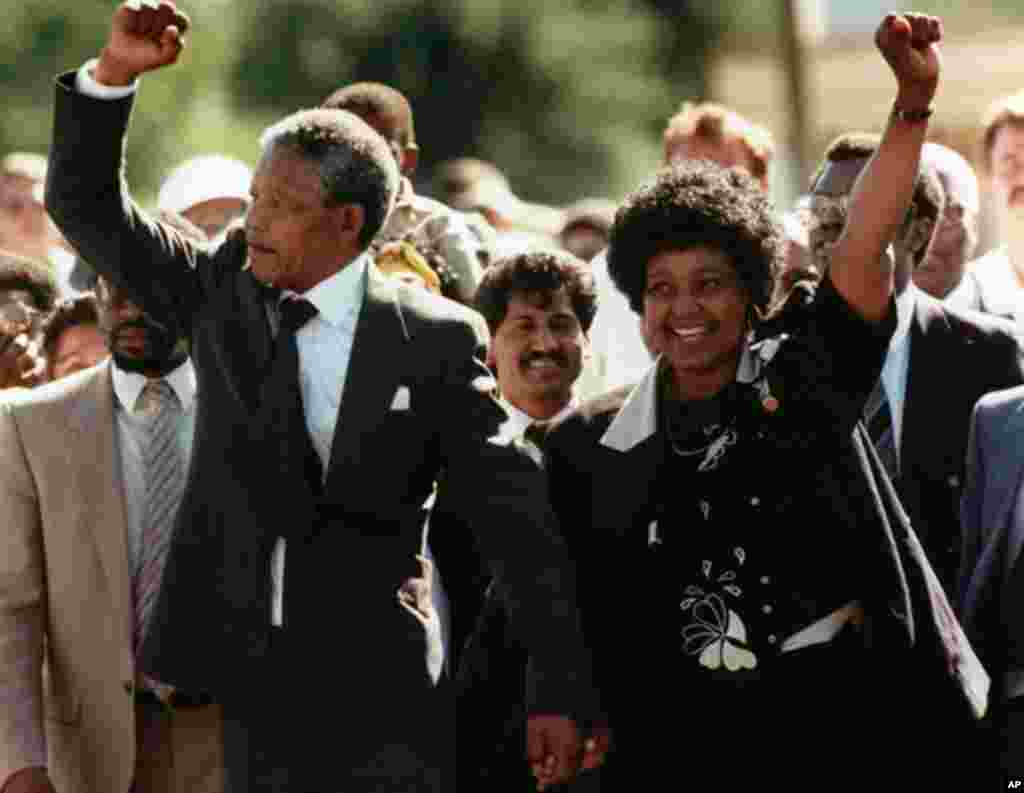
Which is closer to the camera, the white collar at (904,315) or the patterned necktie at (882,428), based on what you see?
the patterned necktie at (882,428)

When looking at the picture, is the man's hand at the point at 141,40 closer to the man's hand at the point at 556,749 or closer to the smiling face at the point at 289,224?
the smiling face at the point at 289,224

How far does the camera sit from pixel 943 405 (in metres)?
8.94

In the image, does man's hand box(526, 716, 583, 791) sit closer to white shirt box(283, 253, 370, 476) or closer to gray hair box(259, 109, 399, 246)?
white shirt box(283, 253, 370, 476)

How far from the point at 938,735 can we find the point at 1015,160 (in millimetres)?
4232

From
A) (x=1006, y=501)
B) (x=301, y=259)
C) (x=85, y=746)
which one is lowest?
(x=85, y=746)

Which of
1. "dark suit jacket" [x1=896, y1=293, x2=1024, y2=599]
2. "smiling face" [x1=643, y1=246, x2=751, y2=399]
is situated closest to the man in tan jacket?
"smiling face" [x1=643, y1=246, x2=751, y2=399]

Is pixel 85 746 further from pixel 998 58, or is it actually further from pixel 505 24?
pixel 998 58

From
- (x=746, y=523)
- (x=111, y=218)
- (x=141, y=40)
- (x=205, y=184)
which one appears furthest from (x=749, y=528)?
(x=205, y=184)

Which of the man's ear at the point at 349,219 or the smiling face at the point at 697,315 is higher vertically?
the man's ear at the point at 349,219

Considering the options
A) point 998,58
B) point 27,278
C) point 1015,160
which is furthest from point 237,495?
point 998,58

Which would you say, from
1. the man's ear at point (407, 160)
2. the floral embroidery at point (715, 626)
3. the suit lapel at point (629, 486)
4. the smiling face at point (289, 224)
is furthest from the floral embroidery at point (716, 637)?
the man's ear at point (407, 160)

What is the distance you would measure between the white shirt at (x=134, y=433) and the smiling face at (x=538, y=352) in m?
1.26

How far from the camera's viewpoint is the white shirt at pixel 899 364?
892 cm

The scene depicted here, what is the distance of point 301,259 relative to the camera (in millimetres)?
8125
